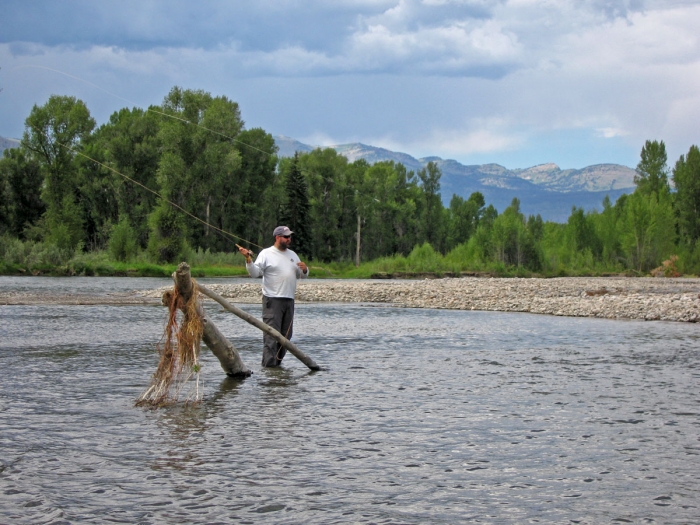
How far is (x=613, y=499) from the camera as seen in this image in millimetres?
5625

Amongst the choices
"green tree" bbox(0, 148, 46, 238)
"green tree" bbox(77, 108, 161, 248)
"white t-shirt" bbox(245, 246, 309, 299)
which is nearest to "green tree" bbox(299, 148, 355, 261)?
"green tree" bbox(77, 108, 161, 248)

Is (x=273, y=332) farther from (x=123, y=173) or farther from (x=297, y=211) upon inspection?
(x=123, y=173)

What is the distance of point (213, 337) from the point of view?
10.3m

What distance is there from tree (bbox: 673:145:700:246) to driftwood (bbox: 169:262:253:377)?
81.2m

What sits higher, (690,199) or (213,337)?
(690,199)

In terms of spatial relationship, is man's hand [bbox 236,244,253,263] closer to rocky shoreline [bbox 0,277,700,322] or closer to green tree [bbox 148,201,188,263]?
rocky shoreline [bbox 0,277,700,322]

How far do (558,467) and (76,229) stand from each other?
70.7 metres

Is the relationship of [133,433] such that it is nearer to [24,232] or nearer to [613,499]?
[613,499]

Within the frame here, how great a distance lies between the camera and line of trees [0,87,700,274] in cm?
6675

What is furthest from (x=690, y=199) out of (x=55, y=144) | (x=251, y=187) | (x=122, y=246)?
(x=55, y=144)

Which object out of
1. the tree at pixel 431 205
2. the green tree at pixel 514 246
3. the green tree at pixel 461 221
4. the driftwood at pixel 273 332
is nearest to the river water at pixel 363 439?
the driftwood at pixel 273 332

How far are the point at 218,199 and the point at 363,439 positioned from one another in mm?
71663

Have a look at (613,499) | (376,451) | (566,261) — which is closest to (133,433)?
(376,451)

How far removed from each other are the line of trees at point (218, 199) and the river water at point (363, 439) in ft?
160
